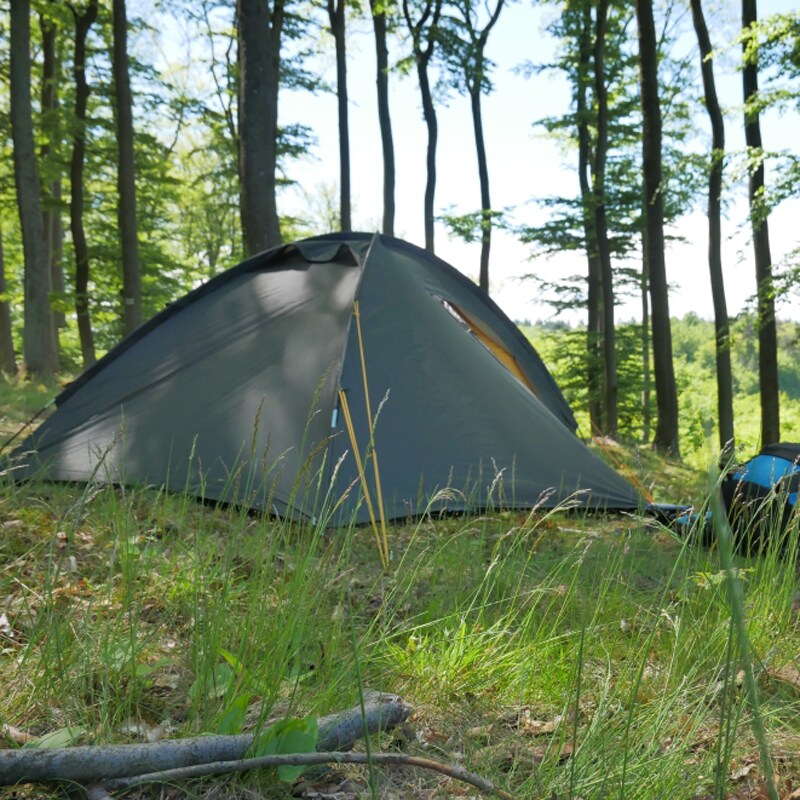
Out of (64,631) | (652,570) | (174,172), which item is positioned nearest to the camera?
(64,631)

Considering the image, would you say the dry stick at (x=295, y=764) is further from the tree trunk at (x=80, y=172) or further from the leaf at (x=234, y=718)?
the tree trunk at (x=80, y=172)

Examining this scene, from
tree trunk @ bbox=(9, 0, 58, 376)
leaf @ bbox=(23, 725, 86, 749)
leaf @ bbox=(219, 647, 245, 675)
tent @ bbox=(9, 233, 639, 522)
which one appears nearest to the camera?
leaf @ bbox=(23, 725, 86, 749)

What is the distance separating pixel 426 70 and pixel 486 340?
480 inches

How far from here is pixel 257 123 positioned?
7180 millimetres

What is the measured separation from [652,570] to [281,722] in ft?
8.31

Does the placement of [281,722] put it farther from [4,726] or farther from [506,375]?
[506,375]

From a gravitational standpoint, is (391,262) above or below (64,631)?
above

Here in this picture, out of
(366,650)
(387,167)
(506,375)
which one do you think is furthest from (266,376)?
(387,167)

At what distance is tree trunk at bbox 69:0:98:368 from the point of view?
1226cm

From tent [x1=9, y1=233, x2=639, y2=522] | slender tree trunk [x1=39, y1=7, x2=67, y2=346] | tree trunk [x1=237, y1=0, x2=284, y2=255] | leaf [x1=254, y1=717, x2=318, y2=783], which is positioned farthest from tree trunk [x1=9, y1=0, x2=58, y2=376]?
leaf [x1=254, y1=717, x2=318, y2=783]

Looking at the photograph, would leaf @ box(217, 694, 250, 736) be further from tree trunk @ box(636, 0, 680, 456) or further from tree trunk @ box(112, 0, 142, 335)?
tree trunk @ box(112, 0, 142, 335)

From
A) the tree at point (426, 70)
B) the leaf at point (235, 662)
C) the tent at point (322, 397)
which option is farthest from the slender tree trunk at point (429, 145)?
the leaf at point (235, 662)

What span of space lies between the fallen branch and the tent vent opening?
372 cm

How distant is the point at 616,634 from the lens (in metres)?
2.08
